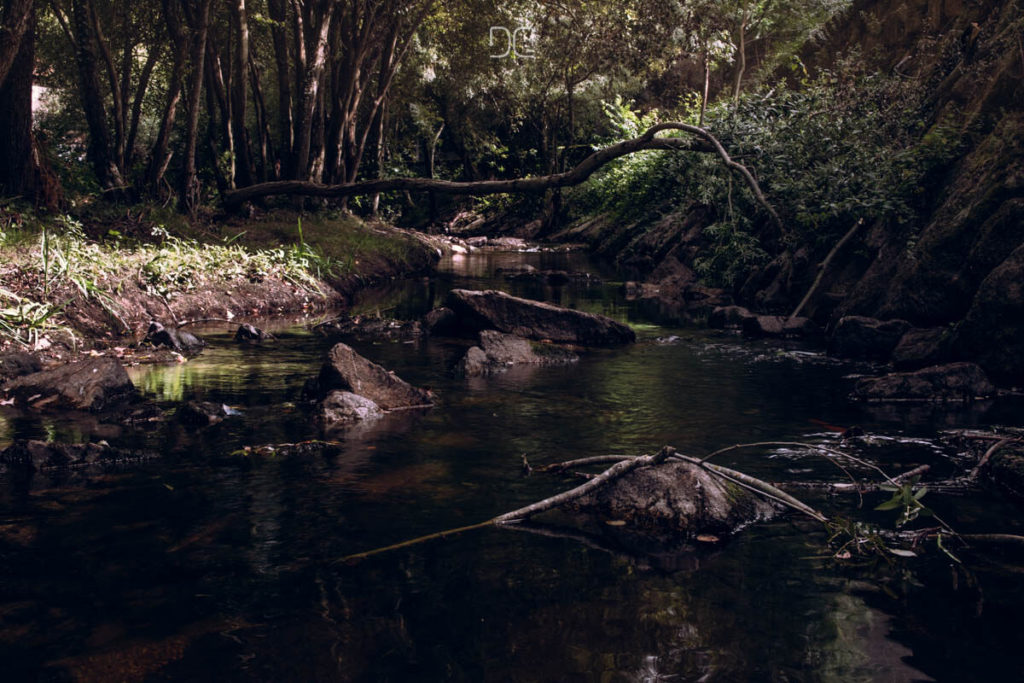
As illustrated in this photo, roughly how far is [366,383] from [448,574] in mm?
3836

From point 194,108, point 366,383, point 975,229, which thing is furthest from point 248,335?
point 975,229

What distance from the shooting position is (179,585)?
14.1ft

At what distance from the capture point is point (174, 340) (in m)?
10.8

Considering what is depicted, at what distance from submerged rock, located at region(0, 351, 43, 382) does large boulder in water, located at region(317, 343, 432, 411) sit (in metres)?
3.19

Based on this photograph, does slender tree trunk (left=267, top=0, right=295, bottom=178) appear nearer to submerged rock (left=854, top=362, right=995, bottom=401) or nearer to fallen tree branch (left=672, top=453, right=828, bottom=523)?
submerged rock (left=854, top=362, right=995, bottom=401)

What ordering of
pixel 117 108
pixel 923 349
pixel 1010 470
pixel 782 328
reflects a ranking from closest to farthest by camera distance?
pixel 1010 470
pixel 923 349
pixel 782 328
pixel 117 108

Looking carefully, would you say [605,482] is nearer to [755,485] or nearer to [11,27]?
[755,485]

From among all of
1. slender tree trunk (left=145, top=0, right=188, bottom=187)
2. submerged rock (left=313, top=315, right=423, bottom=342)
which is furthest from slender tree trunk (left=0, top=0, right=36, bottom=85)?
slender tree trunk (left=145, top=0, right=188, bottom=187)

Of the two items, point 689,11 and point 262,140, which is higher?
point 689,11

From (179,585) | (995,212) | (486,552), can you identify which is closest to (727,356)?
(995,212)

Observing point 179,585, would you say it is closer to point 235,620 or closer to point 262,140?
point 235,620

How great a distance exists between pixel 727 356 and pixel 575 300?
643cm

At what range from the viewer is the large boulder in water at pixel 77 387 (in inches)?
309

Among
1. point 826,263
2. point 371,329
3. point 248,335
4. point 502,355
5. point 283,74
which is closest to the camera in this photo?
point 502,355
